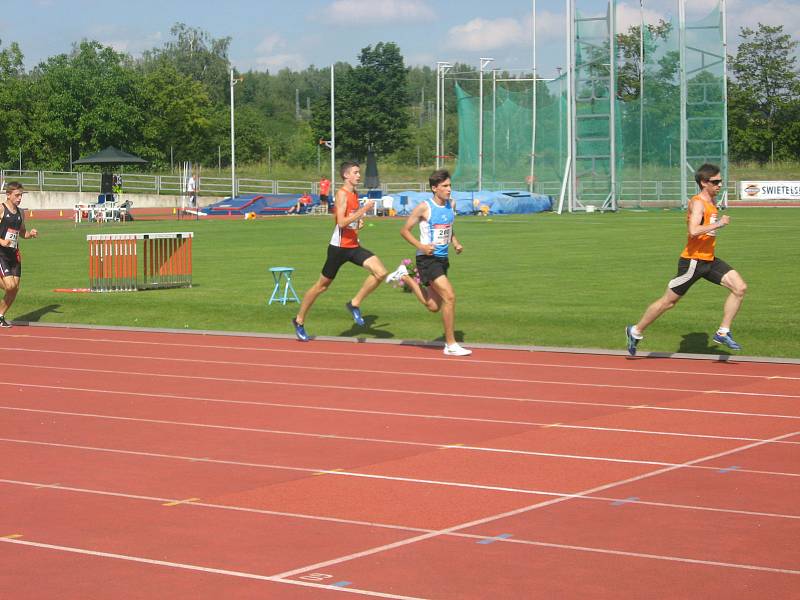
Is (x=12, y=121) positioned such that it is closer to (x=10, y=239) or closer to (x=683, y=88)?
(x=683, y=88)

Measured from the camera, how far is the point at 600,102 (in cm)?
5234

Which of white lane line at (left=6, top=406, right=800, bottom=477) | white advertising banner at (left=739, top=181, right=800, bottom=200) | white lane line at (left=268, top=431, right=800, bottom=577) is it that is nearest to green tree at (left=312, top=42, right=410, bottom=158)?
white advertising banner at (left=739, top=181, right=800, bottom=200)

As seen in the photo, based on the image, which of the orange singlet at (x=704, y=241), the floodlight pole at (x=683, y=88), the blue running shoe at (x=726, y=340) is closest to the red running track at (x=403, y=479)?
the blue running shoe at (x=726, y=340)

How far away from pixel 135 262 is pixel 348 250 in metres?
6.33

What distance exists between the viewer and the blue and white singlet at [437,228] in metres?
13.6

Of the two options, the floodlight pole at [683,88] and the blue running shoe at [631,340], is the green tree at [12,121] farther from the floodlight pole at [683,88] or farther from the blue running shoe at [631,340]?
the blue running shoe at [631,340]

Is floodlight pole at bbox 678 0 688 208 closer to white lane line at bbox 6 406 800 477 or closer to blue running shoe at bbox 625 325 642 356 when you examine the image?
blue running shoe at bbox 625 325 642 356

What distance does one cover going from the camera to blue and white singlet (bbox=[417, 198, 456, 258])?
13.6 m

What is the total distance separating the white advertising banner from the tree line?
10.7m

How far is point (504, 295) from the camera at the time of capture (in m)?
17.6

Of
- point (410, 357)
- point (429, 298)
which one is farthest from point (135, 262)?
point (410, 357)

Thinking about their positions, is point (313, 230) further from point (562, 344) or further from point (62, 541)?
point (62, 541)

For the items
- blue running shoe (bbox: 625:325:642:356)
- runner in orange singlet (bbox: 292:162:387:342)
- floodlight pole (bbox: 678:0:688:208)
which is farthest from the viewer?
floodlight pole (bbox: 678:0:688:208)

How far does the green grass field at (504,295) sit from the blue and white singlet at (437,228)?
1.71m
